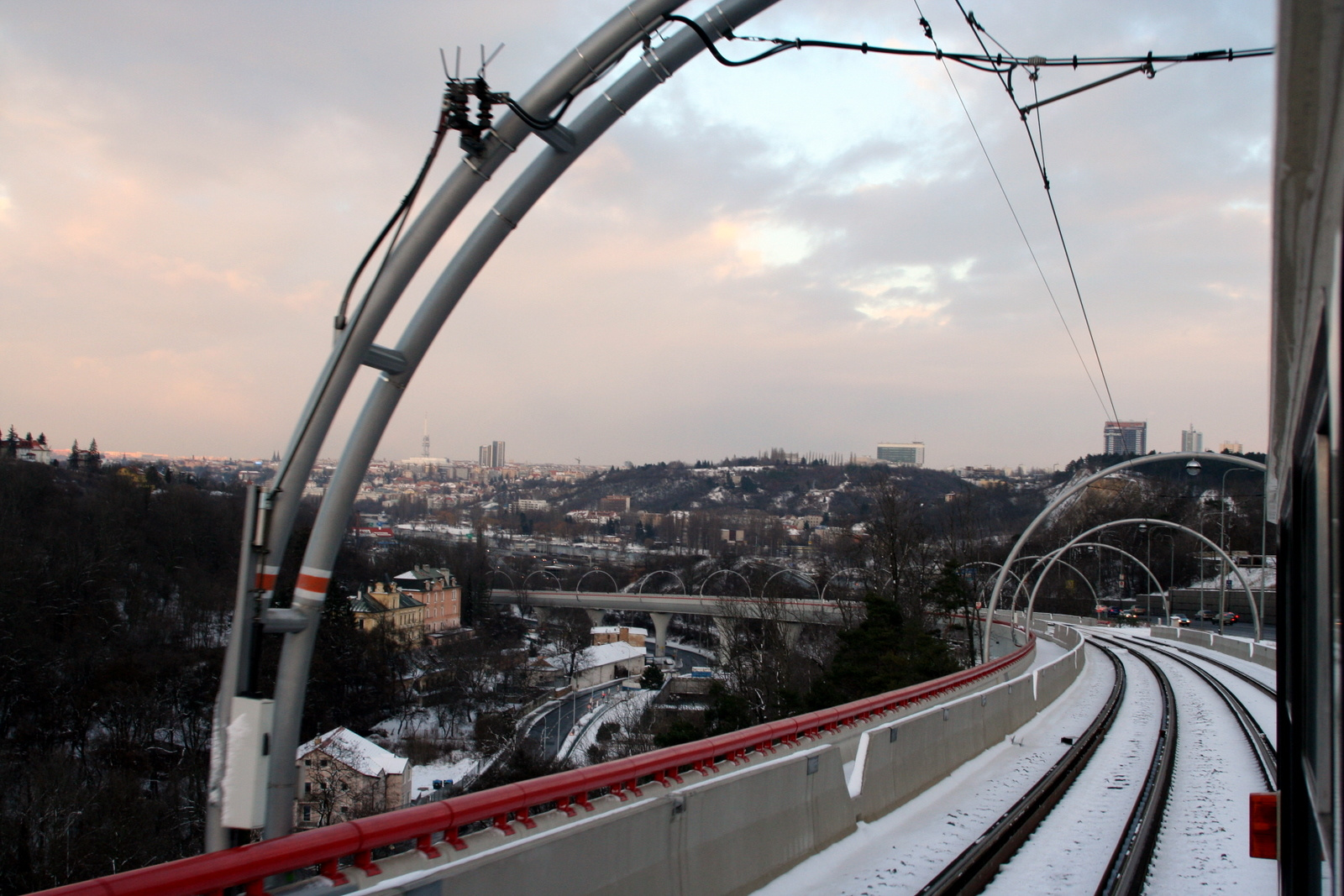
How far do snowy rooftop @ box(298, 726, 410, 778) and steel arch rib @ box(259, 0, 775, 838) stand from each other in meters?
41.0

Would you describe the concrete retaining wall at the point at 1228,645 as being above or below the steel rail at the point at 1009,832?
below

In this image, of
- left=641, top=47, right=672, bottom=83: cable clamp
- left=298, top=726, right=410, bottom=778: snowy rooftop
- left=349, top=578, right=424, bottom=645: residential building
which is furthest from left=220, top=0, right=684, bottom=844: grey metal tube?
left=349, top=578, right=424, bottom=645: residential building

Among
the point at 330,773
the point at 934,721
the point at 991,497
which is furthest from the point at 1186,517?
the point at 934,721

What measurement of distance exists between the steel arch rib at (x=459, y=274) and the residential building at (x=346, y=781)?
38.7 meters

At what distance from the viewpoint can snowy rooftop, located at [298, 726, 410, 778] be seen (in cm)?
4284

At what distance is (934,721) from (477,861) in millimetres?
9226

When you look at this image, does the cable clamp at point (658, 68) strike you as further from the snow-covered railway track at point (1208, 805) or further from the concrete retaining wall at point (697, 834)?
the snow-covered railway track at point (1208, 805)

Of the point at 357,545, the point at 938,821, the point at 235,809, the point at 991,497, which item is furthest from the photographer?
the point at 991,497

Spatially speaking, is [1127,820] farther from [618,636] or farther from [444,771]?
[618,636]

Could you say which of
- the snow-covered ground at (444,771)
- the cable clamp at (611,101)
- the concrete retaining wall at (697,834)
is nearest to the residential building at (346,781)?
the snow-covered ground at (444,771)

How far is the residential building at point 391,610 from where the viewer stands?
79750mm

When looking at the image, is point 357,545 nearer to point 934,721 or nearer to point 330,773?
point 330,773

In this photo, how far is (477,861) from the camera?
16.1 ft

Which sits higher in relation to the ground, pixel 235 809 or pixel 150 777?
pixel 235 809
